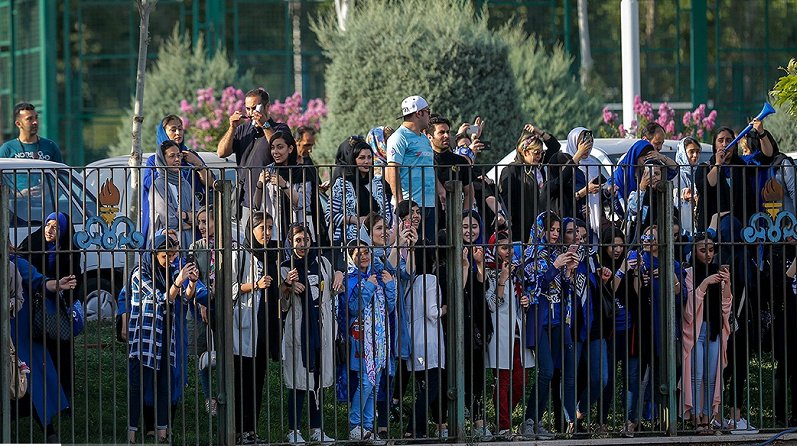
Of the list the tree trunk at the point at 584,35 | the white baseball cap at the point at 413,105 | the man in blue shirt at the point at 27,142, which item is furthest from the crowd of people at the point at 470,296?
the tree trunk at the point at 584,35

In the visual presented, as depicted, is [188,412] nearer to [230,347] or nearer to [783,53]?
[230,347]

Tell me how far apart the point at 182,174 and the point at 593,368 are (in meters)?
3.46

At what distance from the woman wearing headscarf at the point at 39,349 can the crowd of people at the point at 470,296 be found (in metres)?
0.04

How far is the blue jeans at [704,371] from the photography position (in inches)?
336

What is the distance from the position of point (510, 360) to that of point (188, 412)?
2668 millimetres

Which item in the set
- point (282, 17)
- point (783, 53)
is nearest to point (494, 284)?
point (282, 17)

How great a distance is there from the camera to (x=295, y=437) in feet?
26.5

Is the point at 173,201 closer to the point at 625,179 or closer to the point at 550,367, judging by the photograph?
the point at 550,367

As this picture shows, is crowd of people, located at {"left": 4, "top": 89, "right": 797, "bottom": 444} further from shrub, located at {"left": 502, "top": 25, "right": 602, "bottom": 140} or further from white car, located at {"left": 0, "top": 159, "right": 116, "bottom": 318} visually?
shrub, located at {"left": 502, "top": 25, "right": 602, "bottom": 140}

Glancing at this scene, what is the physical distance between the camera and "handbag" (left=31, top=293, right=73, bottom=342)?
805 cm

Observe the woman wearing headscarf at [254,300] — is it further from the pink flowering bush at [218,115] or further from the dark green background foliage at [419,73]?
the pink flowering bush at [218,115]

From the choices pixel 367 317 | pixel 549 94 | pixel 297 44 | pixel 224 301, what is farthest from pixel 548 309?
pixel 297 44

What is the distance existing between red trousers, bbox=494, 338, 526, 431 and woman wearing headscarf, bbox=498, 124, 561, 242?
0.85 m

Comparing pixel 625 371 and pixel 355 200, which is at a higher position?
pixel 355 200
